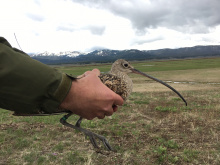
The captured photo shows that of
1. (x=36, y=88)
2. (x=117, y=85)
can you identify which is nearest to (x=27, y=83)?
(x=36, y=88)

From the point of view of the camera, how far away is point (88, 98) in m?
1.99

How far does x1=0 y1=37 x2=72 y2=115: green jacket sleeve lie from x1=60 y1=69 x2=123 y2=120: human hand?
0.55 feet

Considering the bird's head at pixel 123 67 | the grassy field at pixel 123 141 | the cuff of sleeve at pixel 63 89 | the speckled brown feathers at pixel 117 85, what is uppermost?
the bird's head at pixel 123 67

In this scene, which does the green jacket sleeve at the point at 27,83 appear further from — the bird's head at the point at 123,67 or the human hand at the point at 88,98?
the bird's head at the point at 123,67

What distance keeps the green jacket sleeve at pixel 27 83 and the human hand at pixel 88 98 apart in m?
0.17

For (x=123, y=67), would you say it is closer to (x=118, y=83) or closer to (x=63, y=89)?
(x=118, y=83)

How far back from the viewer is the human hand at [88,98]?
1942mm

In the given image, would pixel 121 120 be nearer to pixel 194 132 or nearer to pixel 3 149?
pixel 194 132

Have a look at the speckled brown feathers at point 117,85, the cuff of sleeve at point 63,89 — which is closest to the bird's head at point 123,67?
the speckled brown feathers at point 117,85

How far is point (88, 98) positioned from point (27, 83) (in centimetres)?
69

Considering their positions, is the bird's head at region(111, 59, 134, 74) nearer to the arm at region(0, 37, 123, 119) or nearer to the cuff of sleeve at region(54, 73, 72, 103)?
the arm at region(0, 37, 123, 119)

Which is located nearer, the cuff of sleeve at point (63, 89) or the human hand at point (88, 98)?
the cuff of sleeve at point (63, 89)

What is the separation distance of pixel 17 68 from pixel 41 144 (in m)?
5.08

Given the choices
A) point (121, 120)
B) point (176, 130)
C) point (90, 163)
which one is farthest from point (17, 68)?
point (121, 120)
